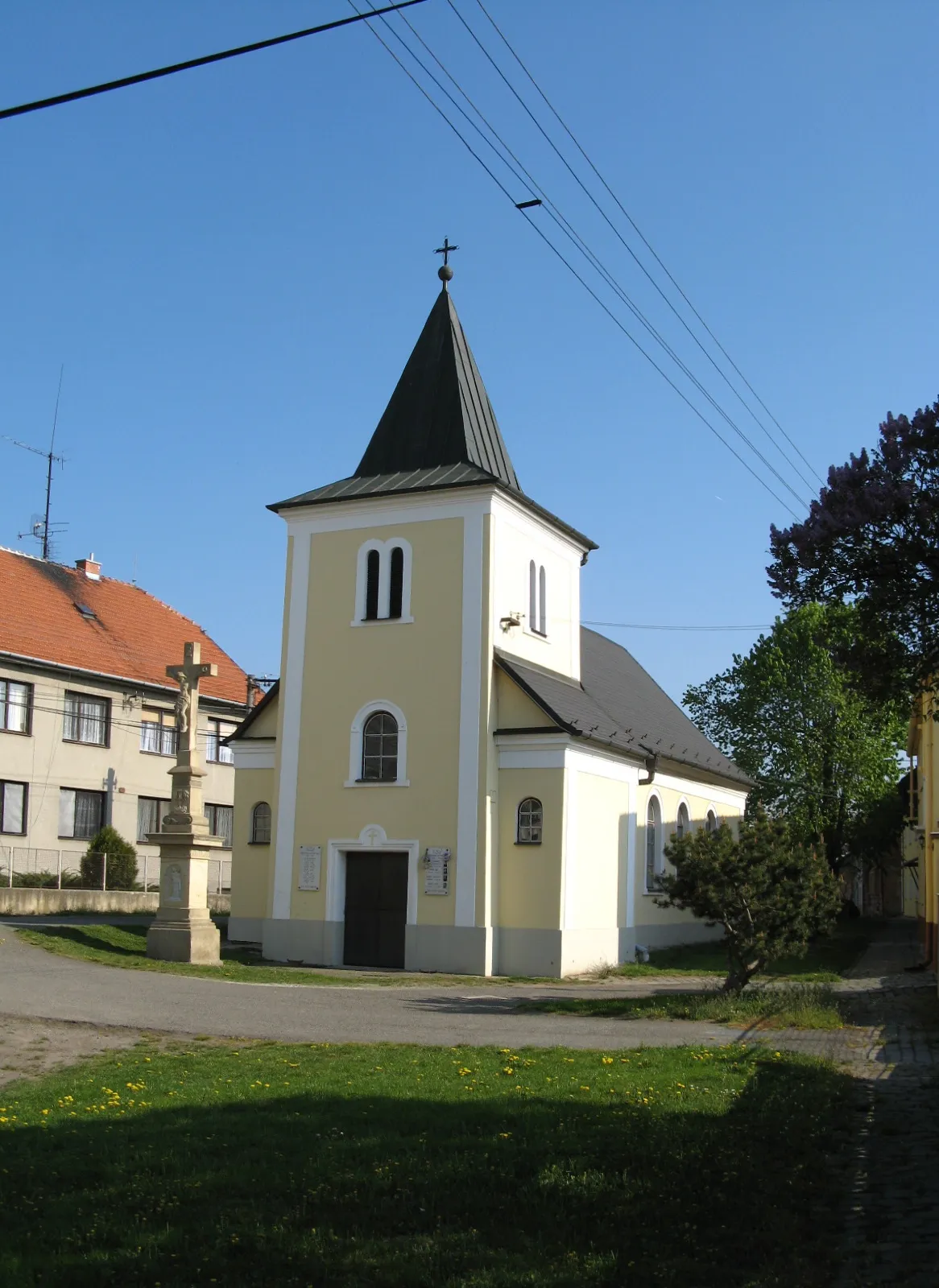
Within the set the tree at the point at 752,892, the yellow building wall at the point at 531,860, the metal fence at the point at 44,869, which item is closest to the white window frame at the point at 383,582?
the yellow building wall at the point at 531,860

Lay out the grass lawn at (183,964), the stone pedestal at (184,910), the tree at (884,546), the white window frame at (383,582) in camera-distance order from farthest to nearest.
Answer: the white window frame at (383,582)
the stone pedestal at (184,910)
the grass lawn at (183,964)
the tree at (884,546)

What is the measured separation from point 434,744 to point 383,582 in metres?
3.67

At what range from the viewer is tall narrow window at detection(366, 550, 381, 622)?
88.5 feet

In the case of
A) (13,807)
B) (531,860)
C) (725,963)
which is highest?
(13,807)

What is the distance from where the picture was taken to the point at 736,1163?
7656 mm

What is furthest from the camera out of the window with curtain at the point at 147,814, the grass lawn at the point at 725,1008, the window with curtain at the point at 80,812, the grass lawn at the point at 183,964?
the window with curtain at the point at 147,814

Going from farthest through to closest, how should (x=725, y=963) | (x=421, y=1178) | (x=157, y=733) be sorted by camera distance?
(x=157, y=733)
(x=725, y=963)
(x=421, y=1178)

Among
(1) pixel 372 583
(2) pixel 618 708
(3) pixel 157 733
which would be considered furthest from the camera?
(3) pixel 157 733

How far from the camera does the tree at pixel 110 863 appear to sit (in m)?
35.0

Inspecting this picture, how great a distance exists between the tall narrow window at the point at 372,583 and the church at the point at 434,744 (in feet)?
0.16

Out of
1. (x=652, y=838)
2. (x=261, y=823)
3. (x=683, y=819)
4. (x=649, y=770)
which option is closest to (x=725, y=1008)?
(x=649, y=770)

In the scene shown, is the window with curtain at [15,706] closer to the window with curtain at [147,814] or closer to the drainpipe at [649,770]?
the window with curtain at [147,814]

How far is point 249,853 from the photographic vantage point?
94.1ft

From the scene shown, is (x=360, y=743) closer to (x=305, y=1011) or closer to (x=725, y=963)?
(x=725, y=963)
